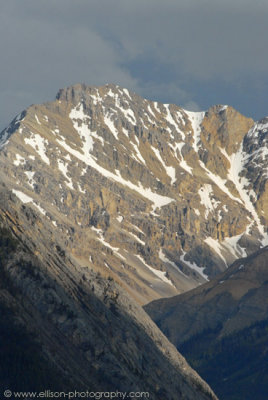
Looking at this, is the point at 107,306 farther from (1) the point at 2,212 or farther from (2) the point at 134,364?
(1) the point at 2,212

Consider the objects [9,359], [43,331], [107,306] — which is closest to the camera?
[9,359]

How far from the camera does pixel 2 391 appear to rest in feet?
383

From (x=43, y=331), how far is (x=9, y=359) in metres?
18.8

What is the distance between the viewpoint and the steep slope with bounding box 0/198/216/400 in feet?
423

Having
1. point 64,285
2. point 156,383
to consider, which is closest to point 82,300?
point 64,285

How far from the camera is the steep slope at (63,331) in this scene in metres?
129

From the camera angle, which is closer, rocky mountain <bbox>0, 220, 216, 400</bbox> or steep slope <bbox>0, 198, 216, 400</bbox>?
rocky mountain <bbox>0, 220, 216, 400</bbox>

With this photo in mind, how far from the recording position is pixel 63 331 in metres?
153

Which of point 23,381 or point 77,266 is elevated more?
point 77,266

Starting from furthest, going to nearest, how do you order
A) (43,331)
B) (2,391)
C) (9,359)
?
(43,331) → (9,359) → (2,391)

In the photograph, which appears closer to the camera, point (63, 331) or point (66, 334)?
point (63, 331)

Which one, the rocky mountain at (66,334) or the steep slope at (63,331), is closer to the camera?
the rocky mountain at (66,334)

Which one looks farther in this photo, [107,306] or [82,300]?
[107,306]

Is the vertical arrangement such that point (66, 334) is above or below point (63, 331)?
below
